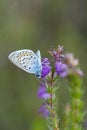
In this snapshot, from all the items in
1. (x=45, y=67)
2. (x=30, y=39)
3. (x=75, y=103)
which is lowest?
(x=30, y=39)

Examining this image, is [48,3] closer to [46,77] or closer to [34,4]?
[34,4]

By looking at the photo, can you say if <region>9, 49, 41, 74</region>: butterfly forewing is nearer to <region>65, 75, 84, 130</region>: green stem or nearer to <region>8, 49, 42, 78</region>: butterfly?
<region>8, 49, 42, 78</region>: butterfly

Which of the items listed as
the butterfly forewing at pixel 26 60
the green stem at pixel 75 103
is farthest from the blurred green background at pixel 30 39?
the butterfly forewing at pixel 26 60

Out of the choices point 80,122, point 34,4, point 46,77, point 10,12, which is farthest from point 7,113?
point 46,77

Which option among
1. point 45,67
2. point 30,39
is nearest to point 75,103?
point 45,67

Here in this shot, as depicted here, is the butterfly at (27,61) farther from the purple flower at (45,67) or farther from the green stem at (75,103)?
the green stem at (75,103)

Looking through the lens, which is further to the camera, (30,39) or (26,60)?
(30,39)

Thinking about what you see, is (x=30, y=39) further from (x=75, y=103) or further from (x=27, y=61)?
(x=27, y=61)

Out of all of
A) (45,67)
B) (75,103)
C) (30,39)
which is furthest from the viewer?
(30,39)
